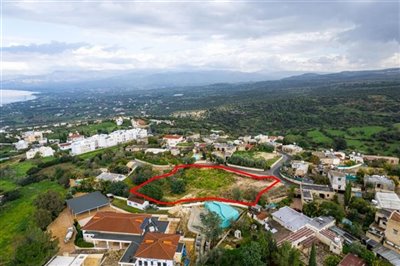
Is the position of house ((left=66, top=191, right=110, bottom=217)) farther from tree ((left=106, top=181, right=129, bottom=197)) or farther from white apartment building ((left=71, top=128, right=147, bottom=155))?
white apartment building ((left=71, top=128, right=147, bottom=155))

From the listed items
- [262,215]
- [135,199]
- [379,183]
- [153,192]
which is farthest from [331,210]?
[135,199]

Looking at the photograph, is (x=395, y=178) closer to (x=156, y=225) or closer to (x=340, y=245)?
(x=340, y=245)

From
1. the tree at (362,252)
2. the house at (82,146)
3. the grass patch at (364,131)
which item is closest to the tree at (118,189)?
the tree at (362,252)

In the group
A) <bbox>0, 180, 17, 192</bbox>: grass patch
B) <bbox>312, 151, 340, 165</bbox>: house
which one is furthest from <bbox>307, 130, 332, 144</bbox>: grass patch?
<bbox>0, 180, 17, 192</bbox>: grass patch

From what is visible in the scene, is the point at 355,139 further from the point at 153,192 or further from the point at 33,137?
the point at 33,137

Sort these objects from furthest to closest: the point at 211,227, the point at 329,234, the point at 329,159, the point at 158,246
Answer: the point at 329,159 < the point at 329,234 < the point at 211,227 < the point at 158,246

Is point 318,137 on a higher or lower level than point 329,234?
lower

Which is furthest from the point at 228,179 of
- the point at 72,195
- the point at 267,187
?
the point at 72,195
